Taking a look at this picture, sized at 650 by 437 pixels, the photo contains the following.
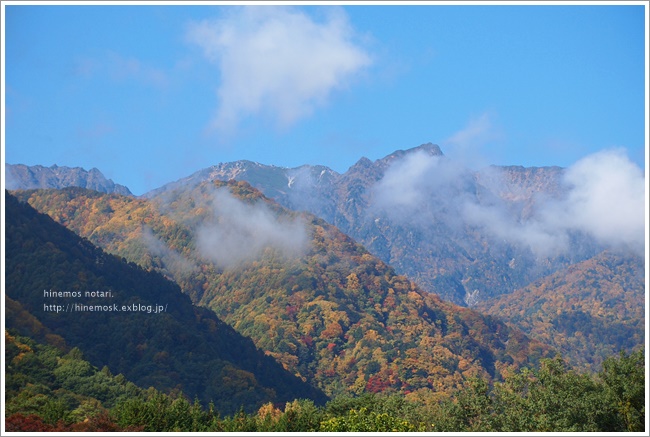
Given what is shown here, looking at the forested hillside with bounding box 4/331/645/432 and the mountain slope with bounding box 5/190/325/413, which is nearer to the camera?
the forested hillside with bounding box 4/331/645/432

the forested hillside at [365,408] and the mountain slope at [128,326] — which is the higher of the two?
the mountain slope at [128,326]

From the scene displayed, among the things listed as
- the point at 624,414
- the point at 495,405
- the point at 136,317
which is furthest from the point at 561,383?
the point at 136,317

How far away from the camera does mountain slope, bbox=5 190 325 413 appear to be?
115 meters

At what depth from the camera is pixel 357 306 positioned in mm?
191625

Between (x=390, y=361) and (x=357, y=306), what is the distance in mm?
37115

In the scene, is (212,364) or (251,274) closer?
(212,364)

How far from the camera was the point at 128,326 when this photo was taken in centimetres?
12262

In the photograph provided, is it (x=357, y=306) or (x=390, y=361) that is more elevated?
(x=357, y=306)

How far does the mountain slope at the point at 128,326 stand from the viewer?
114875mm

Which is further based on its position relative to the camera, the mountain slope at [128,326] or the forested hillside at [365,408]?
the mountain slope at [128,326]

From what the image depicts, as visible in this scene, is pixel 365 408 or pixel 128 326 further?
pixel 128 326

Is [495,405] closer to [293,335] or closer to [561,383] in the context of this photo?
[561,383]

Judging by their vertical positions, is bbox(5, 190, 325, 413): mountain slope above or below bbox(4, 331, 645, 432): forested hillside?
above

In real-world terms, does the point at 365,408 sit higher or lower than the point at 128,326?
lower
